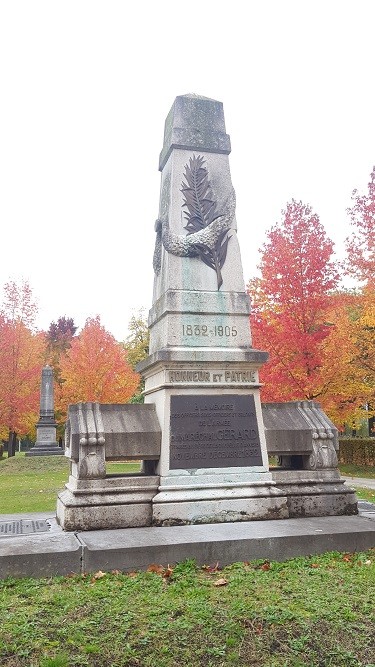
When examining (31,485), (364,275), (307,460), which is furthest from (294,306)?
(307,460)

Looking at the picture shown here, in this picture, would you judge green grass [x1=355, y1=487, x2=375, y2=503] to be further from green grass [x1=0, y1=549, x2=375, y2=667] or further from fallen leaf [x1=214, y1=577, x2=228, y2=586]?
fallen leaf [x1=214, y1=577, x2=228, y2=586]

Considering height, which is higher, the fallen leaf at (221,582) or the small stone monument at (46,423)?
the small stone monument at (46,423)

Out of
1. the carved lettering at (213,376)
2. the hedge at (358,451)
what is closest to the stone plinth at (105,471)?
the carved lettering at (213,376)

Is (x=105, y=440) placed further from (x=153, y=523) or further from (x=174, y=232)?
(x=174, y=232)

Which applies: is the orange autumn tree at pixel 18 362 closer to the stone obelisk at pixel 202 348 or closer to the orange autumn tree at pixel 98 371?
the orange autumn tree at pixel 98 371

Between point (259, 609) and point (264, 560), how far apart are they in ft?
4.97

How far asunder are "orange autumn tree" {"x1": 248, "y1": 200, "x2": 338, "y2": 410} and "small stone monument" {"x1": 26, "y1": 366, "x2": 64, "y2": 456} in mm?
14868

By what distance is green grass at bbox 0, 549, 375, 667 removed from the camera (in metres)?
3.79

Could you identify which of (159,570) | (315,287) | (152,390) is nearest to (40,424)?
(315,287)

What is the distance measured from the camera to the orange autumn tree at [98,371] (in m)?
31.7

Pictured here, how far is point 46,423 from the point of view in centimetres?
3119

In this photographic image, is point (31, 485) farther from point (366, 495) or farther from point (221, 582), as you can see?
point (221, 582)

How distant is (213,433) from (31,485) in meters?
12.2

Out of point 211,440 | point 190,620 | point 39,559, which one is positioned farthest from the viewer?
point 211,440
